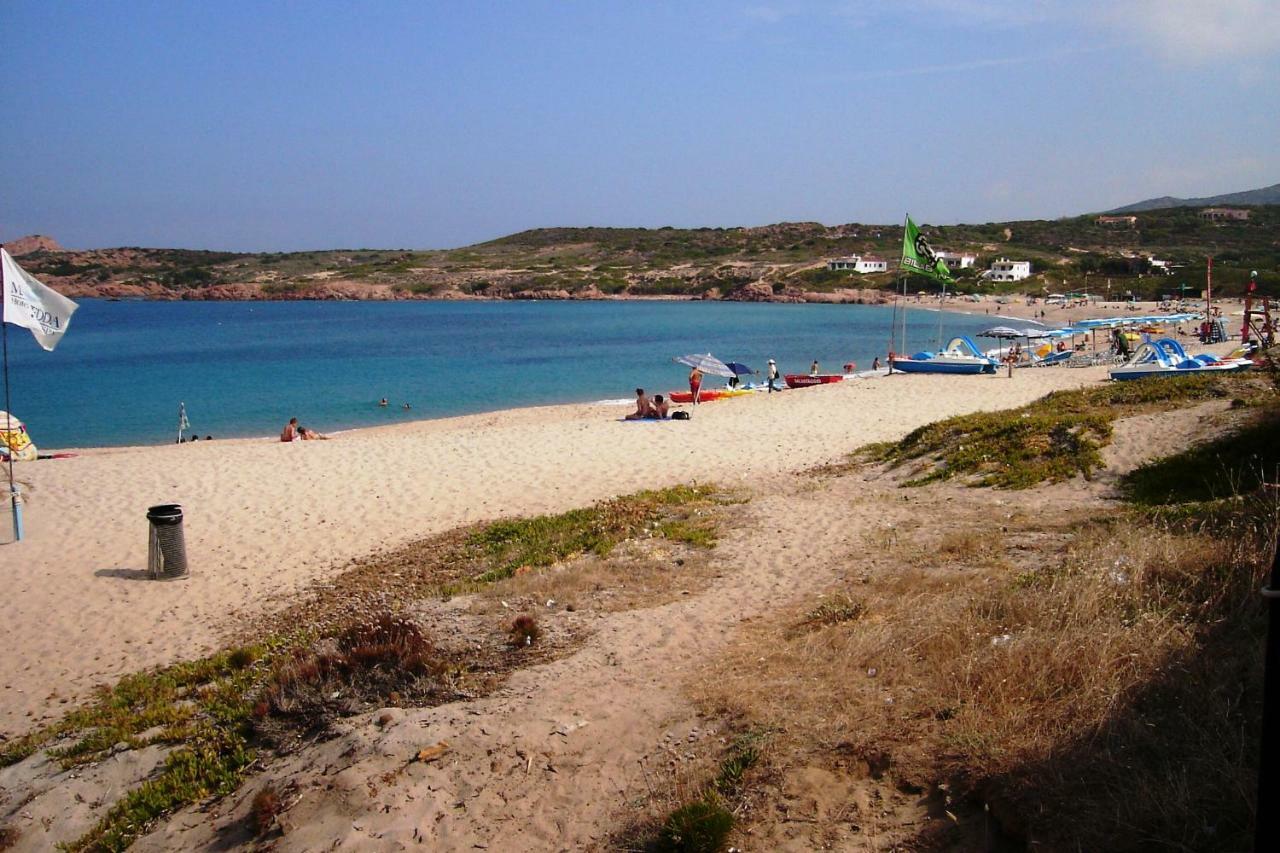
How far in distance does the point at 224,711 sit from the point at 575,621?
8.83 ft

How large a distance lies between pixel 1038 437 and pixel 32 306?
1279 cm

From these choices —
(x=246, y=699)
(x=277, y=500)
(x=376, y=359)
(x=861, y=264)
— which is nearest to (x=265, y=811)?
(x=246, y=699)

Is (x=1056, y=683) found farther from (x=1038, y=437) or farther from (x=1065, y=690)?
(x=1038, y=437)

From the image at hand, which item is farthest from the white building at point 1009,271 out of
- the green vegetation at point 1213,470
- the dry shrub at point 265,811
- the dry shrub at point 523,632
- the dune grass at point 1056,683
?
the dry shrub at point 265,811

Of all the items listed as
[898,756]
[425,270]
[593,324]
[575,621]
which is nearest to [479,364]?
[593,324]

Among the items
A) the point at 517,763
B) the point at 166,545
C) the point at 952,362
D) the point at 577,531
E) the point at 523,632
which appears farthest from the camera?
the point at 952,362

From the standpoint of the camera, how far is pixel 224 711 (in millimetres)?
6898

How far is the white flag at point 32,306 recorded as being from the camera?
447 inches

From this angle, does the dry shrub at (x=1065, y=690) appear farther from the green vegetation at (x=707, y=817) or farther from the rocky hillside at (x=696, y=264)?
the rocky hillside at (x=696, y=264)

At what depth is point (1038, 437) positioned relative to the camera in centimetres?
1177

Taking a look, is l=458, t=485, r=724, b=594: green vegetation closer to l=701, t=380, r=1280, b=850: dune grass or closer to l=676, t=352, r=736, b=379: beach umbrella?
l=701, t=380, r=1280, b=850: dune grass

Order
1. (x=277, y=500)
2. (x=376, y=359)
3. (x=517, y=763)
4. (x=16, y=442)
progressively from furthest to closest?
1. (x=376, y=359)
2. (x=16, y=442)
3. (x=277, y=500)
4. (x=517, y=763)

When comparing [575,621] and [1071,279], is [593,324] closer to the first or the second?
[1071,279]

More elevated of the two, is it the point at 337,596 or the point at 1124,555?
the point at 1124,555
